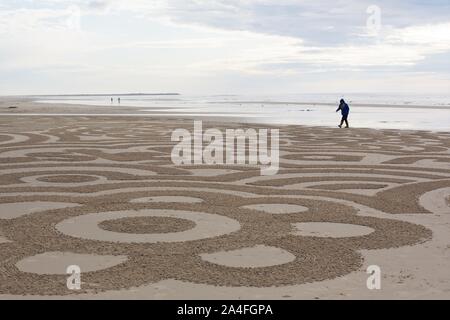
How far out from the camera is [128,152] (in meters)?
17.0

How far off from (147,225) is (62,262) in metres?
1.76

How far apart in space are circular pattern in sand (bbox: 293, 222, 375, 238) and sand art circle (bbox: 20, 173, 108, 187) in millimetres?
4970

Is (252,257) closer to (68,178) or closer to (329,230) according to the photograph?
(329,230)

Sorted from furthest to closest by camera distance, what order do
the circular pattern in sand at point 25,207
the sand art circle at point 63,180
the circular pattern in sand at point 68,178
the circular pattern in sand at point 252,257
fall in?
1. the circular pattern in sand at point 68,178
2. the sand art circle at point 63,180
3. the circular pattern in sand at point 25,207
4. the circular pattern in sand at point 252,257

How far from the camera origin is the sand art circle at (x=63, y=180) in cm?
1101

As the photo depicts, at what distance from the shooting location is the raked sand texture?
533cm

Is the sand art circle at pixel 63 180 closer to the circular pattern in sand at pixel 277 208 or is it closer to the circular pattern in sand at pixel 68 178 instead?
the circular pattern in sand at pixel 68 178

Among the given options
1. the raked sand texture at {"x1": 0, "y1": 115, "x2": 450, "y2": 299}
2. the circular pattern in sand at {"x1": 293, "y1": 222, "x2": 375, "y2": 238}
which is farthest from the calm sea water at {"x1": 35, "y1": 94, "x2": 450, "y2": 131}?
the circular pattern in sand at {"x1": 293, "y1": 222, "x2": 375, "y2": 238}

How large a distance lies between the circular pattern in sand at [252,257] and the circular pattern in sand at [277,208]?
6.79 ft

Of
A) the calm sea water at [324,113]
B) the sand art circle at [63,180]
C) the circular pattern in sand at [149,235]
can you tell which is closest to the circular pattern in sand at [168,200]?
the circular pattern in sand at [149,235]

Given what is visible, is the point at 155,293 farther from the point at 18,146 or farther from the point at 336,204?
the point at 18,146

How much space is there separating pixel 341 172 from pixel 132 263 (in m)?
8.09

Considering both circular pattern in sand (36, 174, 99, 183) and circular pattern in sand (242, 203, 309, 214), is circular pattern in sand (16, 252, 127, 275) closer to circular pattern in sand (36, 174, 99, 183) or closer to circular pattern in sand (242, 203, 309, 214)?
circular pattern in sand (242, 203, 309, 214)

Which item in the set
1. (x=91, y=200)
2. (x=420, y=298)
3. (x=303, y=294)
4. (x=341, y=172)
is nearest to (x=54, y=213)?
(x=91, y=200)
